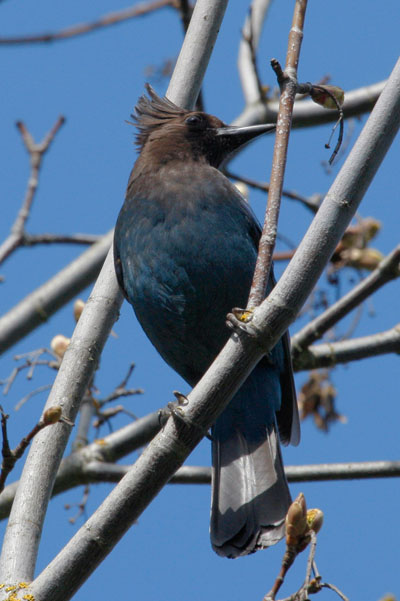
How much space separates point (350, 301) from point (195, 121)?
117 centimetres

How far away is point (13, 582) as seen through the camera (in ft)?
8.30

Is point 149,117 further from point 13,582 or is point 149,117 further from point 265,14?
point 13,582

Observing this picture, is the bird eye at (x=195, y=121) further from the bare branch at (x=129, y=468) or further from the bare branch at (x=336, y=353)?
the bare branch at (x=129, y=468)

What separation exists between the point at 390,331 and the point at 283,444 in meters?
0.81

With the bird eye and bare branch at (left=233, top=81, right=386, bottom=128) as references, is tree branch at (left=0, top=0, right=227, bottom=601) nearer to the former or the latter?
the bird eye

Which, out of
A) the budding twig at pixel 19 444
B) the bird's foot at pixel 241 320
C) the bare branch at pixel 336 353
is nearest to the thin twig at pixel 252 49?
the bare branch at pixel 336 353

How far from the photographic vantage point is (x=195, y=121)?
4578 mm

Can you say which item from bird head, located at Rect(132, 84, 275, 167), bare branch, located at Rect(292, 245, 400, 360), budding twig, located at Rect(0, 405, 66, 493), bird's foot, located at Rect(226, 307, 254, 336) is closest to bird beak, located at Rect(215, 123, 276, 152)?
bird head, located at Rect(132, 84, 275, 167)

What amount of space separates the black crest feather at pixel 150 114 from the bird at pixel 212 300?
0.50 metres

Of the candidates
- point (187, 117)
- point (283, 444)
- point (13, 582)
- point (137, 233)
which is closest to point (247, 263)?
point (137, 233)

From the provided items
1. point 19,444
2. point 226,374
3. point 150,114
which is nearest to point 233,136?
point 150,114

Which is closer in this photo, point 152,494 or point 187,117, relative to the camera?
point 152,494

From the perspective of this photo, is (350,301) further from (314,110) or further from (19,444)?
(19,444)

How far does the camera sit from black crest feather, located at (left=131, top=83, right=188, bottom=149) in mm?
4645
